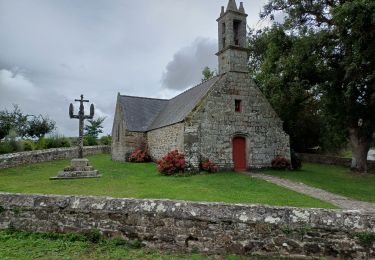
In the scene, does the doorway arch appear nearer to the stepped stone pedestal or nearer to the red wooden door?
the red wooden door

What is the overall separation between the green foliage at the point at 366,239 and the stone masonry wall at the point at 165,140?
13564 mm

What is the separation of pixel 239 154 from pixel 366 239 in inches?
551

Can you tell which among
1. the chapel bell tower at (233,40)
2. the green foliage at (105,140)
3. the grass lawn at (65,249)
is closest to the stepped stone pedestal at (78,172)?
the chapel bell tower at (233,40)

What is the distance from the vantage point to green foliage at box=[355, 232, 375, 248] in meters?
4.80

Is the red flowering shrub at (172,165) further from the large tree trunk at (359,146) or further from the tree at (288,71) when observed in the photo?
the large tree trunk at (359,146)

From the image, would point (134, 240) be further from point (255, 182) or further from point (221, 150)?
point (221, 150)

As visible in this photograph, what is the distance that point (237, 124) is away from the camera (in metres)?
18.8

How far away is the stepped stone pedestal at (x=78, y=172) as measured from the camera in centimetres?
1547

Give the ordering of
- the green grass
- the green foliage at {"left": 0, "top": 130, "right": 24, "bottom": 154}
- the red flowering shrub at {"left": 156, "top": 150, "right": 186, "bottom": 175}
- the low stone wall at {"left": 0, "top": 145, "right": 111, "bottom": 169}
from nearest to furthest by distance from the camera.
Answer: the green grass, the red flowering shrub at {"left": 156, "top": 150, "right": 186, "bottom": 175}, the low stone wall at {"left": 0, "top": 145, "right": 111, "bottom": 169}, the green foliage at {"left": 0, "top": 130, "right": 24, "bottom": 154}

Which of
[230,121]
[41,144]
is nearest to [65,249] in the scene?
[230,121]

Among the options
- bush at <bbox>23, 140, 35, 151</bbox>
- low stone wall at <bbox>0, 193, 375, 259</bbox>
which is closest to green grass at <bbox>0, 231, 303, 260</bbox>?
low stone wall at <bbox>0, 193, 375, 259</bbox>

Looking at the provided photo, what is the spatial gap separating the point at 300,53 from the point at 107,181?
42.4ft

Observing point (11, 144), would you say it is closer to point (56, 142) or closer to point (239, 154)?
point (56, 142)

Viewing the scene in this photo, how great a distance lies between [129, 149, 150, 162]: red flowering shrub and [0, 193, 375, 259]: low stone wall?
688 inches
